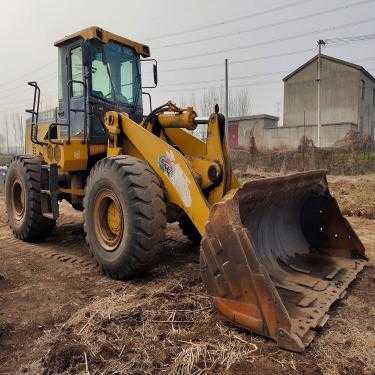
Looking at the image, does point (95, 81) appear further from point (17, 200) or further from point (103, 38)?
point (17, 200)

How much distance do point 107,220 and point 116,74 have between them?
88.4 inches

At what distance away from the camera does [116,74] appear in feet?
20.6

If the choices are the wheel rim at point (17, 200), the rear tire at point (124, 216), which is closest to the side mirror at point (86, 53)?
the rear tire at point (124, 216)

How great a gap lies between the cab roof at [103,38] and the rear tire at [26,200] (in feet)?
6.25

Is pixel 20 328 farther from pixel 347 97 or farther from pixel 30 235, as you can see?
pixel 347 97

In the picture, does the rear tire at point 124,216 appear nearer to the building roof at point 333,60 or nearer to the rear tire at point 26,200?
the rear tire at point 26,200

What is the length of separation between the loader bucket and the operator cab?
2.73m

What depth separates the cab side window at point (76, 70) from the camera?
20.2ft

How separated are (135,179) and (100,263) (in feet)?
3.76

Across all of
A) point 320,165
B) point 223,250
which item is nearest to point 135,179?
point 223,250

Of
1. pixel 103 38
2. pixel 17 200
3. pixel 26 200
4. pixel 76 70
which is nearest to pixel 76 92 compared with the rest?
pixel 76 70

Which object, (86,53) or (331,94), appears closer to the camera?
(86,53)

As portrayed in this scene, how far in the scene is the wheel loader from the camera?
11.4 ft

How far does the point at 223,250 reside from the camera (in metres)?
3.50
